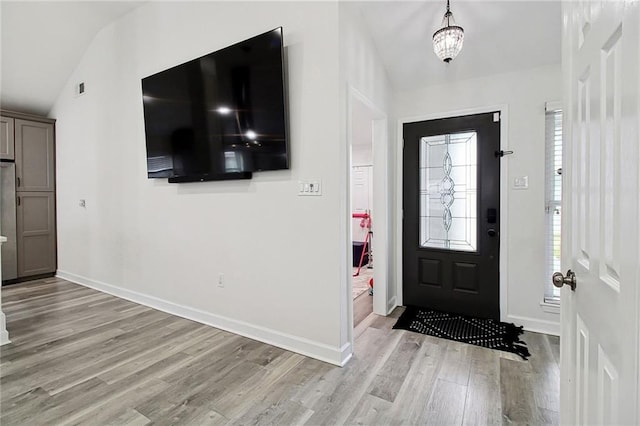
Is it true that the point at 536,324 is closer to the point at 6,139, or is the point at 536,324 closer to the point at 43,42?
the point at 43,42

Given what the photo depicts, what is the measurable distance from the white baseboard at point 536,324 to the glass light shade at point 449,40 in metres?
2.30

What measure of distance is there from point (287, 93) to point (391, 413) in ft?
7.25

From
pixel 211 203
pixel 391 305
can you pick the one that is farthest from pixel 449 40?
pixel 391 305

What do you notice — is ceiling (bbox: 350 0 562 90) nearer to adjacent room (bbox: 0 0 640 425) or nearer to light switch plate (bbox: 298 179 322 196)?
adjacent room (bbox: 0 0 640 425)

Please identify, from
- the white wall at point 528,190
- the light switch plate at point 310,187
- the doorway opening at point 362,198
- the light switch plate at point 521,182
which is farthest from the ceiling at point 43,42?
the light switch plate at point 521,182

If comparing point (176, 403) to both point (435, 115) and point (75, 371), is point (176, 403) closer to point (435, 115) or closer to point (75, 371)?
point (75, 371)

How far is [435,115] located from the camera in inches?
125

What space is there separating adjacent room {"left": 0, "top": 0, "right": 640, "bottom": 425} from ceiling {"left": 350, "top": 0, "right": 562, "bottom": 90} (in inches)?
0.6

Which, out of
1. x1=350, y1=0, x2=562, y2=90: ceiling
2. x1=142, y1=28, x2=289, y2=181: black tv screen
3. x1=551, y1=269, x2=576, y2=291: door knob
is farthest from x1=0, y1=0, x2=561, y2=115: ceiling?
x1=551, y1=269, x2=576, y2=291: door knob

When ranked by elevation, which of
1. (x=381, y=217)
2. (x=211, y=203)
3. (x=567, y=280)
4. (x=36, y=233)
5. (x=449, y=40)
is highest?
(x=449, y=40)

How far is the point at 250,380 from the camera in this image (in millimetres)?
2047

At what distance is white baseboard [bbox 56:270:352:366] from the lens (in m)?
2.29

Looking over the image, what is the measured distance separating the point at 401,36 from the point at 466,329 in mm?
2659

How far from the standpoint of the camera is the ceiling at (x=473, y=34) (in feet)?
8.12
